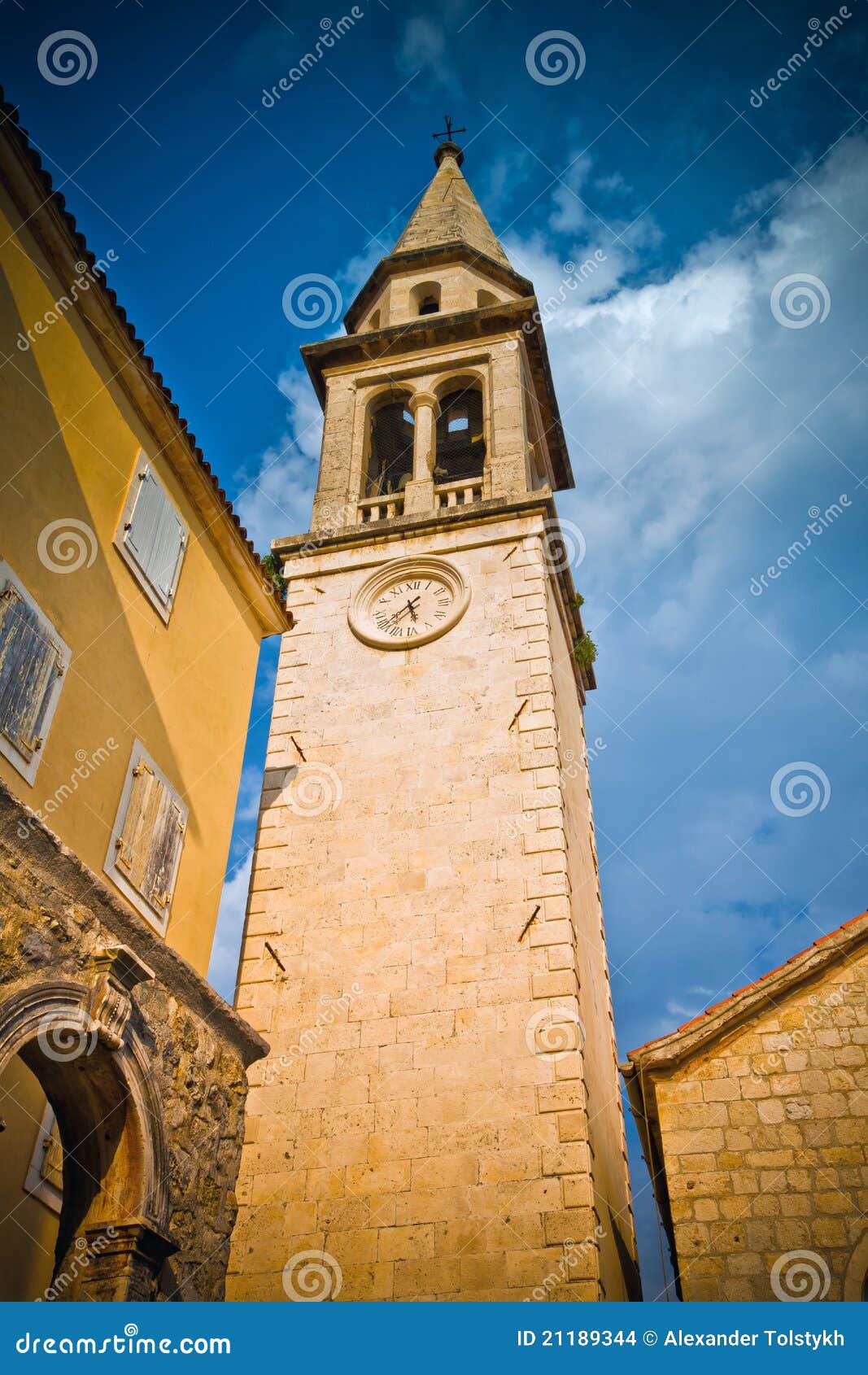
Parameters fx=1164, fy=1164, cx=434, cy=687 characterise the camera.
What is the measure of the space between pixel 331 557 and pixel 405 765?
173 inches

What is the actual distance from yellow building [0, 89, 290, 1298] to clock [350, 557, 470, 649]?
361 centimetres

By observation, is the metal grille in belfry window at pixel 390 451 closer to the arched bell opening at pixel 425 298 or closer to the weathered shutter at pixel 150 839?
the arched bell opening at pixel 425 298

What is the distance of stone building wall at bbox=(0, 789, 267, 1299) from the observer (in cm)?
643

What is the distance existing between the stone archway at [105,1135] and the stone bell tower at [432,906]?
14.5 feet

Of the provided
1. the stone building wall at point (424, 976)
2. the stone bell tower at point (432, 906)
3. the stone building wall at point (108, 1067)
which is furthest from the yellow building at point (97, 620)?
the stone bell tower at point (432, 906)

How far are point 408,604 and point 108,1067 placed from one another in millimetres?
10247

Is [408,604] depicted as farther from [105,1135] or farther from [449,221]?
[449,221]

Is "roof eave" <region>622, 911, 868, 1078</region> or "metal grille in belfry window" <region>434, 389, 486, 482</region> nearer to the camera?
"roof eave" <region>622, 911, 868, 1078</region>

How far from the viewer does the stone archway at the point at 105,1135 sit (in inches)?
264

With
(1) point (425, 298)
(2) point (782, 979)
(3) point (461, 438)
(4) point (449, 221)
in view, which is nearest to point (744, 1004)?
(2) point (782, 979)

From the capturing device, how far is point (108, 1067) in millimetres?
7008

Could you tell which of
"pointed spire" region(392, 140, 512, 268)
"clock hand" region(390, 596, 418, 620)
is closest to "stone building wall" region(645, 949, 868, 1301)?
"clock hand" region(390, 596, 418, 620)

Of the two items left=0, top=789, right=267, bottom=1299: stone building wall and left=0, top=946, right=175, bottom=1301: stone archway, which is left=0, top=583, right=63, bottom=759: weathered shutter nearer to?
left=0, top=789, right=267, bottom=1299: stone building wall

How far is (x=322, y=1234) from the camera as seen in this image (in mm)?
11117
